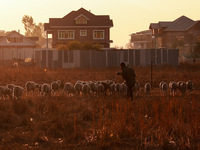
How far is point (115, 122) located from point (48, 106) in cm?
396

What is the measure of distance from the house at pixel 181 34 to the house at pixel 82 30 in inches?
817

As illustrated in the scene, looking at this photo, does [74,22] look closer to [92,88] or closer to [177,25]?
[177,25]

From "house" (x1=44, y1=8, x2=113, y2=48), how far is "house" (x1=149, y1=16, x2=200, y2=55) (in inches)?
817

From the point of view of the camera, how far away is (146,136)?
7.72 metres

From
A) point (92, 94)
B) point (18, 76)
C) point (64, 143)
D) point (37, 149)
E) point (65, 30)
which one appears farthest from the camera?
point (65, 30)

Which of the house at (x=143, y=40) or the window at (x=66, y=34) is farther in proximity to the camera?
the house at (x=143, y=40)

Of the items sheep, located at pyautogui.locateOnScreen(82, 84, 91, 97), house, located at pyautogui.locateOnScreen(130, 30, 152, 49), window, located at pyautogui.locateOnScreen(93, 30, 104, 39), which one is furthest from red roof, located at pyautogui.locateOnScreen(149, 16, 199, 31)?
sheep, located at pyautogui.locateOnScreen(82, 84, 91, 97)

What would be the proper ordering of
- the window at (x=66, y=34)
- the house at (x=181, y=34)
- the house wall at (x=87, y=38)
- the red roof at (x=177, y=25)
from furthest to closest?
the red roof at (x=177, y=25), the house at (x=181, y=34), the window at (x=66, y=34), the house wall at (x=87, y=38)

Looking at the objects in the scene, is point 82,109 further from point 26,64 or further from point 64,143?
point 26,64

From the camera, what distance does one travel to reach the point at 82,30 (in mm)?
48594

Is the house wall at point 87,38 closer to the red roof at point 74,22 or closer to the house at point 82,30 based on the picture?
the house at point 82,30

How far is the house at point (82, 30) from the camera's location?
47.9m

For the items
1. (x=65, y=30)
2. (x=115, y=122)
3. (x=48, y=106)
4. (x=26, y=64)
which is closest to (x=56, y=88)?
(x=48, y=106)

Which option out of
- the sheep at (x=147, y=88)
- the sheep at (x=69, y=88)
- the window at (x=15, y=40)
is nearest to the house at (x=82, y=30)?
the window at (x=15, y=40)
